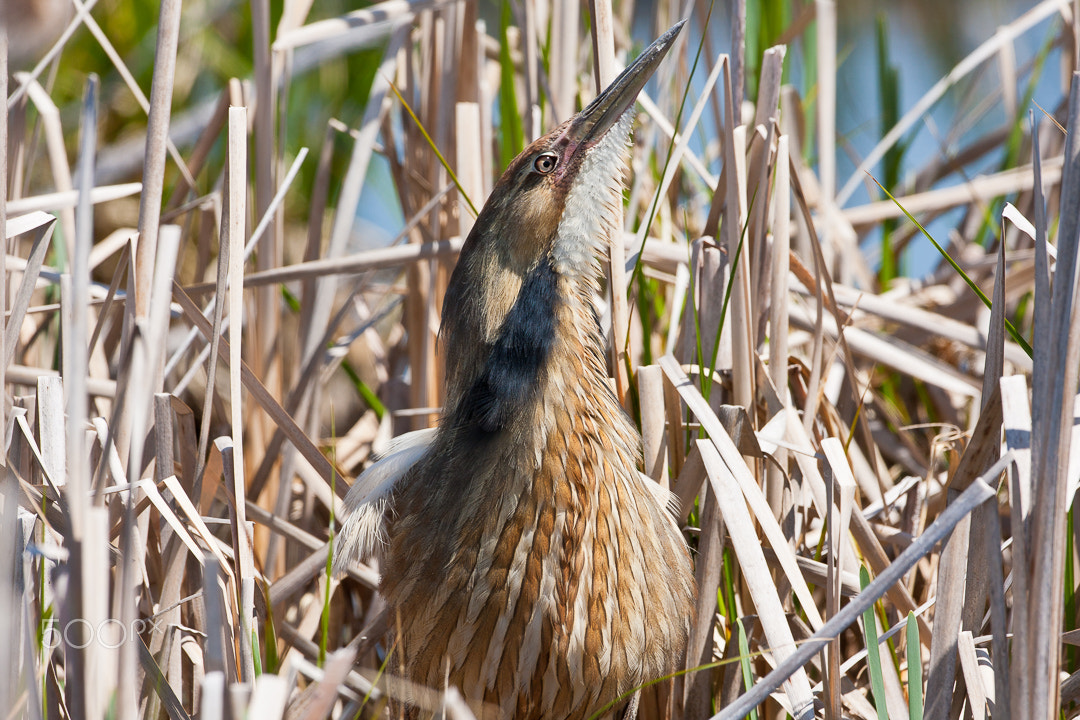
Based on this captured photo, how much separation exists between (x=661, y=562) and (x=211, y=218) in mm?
1395

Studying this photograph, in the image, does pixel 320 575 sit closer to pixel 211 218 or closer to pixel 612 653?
pixel 612 653

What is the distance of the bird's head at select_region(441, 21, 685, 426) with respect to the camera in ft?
4.50

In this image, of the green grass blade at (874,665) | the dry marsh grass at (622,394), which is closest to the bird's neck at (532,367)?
the dry marsh grass at (622,394)

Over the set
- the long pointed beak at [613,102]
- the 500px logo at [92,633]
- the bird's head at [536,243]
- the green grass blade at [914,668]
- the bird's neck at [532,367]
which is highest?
the long pointed beak at [613,102]

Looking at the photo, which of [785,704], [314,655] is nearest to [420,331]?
[314,655]

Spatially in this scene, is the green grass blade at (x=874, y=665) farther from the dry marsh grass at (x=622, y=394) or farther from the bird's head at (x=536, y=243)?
the bird's head at (x=536, y=243)

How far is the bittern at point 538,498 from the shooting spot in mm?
1329

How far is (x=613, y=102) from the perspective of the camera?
146 cm

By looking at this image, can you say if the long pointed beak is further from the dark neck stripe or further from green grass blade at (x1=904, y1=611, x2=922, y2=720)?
green grass blade at (x1=904, y1=611, x2=922, y2=720)

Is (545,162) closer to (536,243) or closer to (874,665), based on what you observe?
(536,243)

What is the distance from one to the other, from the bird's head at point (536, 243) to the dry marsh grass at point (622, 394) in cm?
10

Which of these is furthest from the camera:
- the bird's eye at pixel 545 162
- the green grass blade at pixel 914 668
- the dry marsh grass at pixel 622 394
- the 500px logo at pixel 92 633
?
the bird's eye at pixel 545 162

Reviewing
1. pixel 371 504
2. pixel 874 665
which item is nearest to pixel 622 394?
pixel 371 504

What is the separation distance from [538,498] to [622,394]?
1.29 ft
